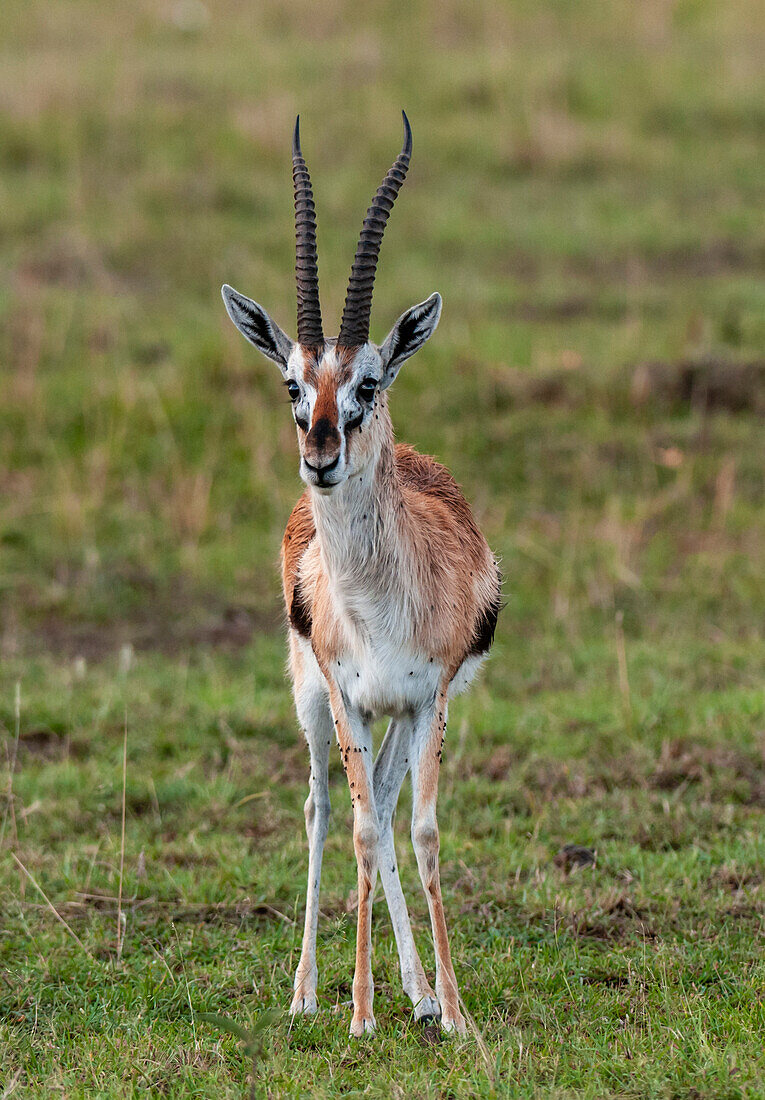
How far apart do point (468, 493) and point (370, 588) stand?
19.2 feet

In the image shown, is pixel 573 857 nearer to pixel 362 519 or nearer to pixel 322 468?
pixel 362 519

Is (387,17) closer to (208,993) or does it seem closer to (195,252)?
(195,252)

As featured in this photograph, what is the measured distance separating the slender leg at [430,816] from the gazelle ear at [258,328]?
129cm

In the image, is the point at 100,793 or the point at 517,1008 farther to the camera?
the point at 100,793

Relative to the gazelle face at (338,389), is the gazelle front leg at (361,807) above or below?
below

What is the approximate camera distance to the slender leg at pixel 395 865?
184 inches

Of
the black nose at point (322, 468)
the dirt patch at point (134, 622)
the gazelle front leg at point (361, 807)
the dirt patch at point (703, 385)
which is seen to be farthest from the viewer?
the dirt patch at point (703, 385)

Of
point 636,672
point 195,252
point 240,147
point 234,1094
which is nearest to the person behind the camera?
point 234,1094

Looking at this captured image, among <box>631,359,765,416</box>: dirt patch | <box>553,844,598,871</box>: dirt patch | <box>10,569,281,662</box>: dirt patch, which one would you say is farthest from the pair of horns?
<box>631,359,765,416</box>: dirt patch

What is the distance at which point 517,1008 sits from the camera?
15.3 feet

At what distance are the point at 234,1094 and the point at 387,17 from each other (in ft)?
63.0

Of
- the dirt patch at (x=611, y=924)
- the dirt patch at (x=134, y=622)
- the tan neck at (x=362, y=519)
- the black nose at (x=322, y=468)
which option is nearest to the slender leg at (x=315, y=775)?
the tan neck at (x=362, y=519)

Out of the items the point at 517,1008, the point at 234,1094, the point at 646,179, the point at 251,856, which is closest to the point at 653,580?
the point at 251,856

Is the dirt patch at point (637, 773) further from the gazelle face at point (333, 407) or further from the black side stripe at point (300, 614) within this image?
the gazelle face at point (333, 407)
